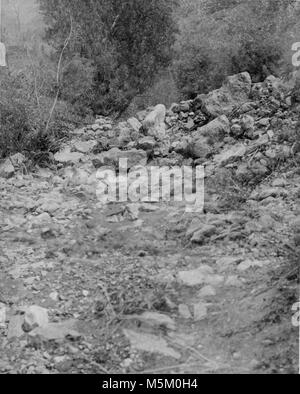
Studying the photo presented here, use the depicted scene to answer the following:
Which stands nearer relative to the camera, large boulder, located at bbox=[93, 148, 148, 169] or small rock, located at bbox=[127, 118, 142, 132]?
large boulder, located at bbox=[93, 148, 148, 169]

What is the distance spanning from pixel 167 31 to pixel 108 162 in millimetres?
4016

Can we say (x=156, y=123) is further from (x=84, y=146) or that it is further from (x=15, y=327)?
(x=15, y=327)

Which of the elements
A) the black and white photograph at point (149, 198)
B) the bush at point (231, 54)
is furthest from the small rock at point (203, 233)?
the bush at point (231, 54)

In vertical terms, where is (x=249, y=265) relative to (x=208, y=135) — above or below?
below

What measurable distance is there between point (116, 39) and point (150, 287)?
7014 millimetres

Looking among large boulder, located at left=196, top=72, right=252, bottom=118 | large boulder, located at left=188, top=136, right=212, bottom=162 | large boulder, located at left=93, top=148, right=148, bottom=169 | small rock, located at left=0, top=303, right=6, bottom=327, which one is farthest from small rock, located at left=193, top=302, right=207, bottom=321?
large boulder, located at left=196, top=72, right=252, bottom=118

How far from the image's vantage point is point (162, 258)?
5.05 meters

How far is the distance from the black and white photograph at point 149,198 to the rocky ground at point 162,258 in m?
0.02

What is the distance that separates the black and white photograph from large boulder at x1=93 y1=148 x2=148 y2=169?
2 cm

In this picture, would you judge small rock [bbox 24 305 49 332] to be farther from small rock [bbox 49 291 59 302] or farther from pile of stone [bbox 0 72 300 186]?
pile of stone [bbox 0 72 300 186]

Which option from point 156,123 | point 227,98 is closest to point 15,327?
point 156,123

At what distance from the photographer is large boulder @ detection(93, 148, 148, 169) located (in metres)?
7.66

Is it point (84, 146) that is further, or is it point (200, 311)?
point (84, 146)

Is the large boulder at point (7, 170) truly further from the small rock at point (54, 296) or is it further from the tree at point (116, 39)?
the small rock at point (54, 296)
